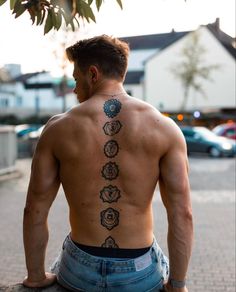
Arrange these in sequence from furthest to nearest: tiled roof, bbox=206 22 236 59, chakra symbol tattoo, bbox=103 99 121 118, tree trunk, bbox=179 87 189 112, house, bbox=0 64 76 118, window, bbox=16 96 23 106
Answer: window, bbox=16 96 23 106
house, bbox=0 64 76 118
tree trunk, bbox=179 87 189 112
tiled roof, bbox=206 22 236 59
chakra symbol tattoo, bbox=103 99 121 118

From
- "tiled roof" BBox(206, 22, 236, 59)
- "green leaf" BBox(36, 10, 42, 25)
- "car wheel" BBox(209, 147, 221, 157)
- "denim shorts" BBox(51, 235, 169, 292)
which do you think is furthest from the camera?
"tiled roof" BBox(206, 22, 236, 59)

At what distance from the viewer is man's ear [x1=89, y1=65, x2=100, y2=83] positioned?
2318 mm

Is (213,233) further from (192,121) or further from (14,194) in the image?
(192,121)

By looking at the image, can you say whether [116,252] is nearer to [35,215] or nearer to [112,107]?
[35,215]

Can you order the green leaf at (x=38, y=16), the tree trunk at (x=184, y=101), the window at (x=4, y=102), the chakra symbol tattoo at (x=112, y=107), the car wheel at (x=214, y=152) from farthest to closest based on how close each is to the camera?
the window at (x=4, y=102)
the tree trunk at (x=184, y=101)
the car wheel at (x=214, y=152)
the green leaf at (x=38, y=16)
the chakra symbol tattoo at (x=112, y=107)

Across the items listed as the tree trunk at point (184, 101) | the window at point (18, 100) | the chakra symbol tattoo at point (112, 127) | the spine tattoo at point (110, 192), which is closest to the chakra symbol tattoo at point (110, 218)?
the spine tattoo at point (110, 192)

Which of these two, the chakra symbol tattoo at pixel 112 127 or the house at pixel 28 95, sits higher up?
the chakra symbol tattoo at pixel 112 127

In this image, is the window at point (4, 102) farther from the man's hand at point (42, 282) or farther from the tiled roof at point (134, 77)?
the man's hand at point (42, 282)

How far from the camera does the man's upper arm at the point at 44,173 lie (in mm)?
2307

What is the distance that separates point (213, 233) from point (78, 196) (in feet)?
19.8

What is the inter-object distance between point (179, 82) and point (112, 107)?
43.3 meters

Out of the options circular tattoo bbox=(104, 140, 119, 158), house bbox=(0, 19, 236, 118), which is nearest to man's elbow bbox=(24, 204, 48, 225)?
circular tattoo bbox=(104, 140, 119, 158)

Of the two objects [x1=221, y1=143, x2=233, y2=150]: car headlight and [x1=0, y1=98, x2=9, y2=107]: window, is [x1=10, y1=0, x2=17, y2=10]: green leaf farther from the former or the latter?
[x1=0, y1=98, x2=9, y2=107]: window

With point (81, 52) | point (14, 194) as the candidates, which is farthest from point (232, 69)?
point (81, 52)
